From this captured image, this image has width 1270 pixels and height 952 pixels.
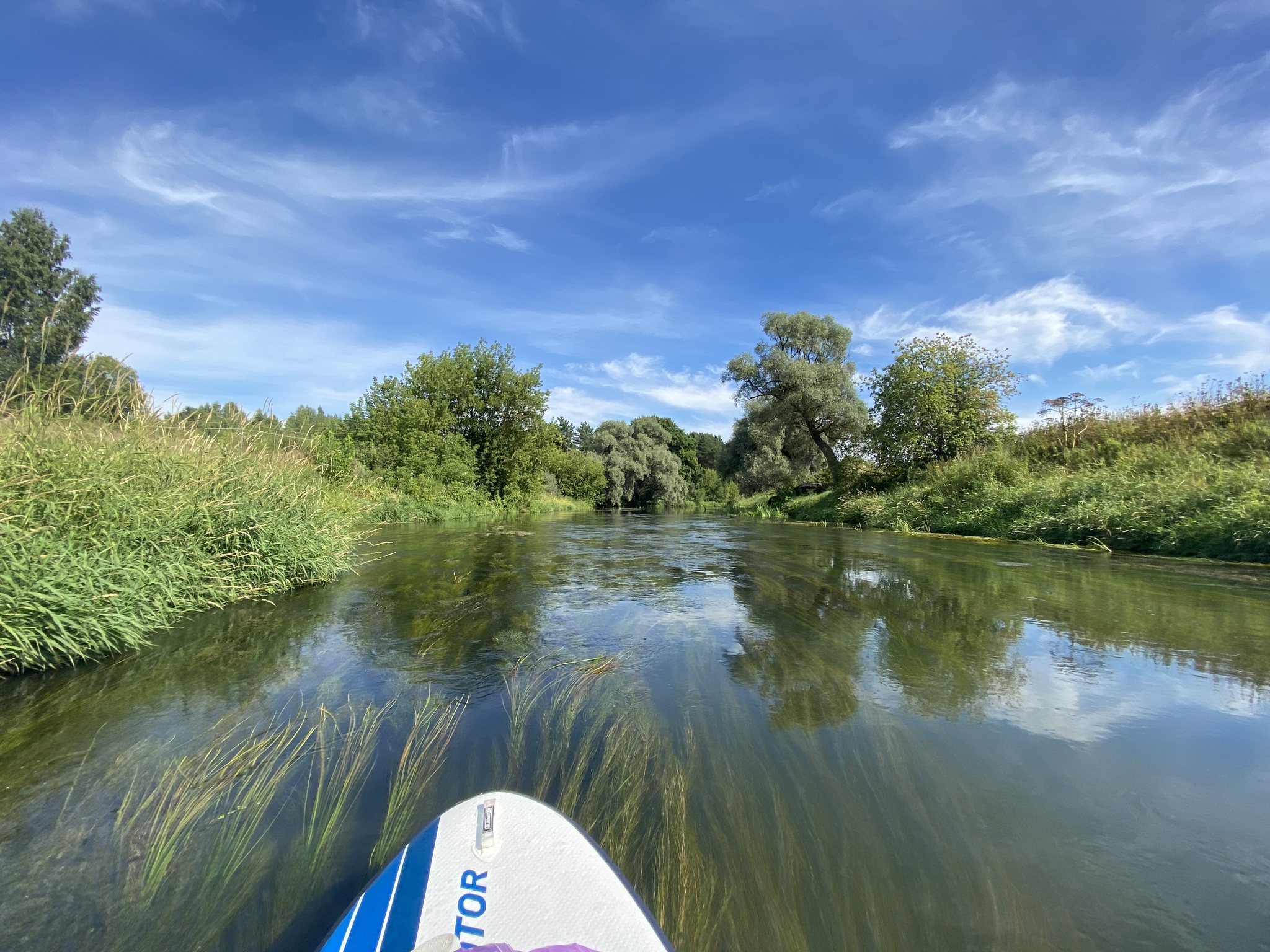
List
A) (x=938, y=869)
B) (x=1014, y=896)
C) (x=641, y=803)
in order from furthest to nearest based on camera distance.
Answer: (x=641, y=803)
(x=938, y=869)
(x=1014, y=896)

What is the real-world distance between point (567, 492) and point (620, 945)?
41180mm

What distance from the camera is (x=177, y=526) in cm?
496

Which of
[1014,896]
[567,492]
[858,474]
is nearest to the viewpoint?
[1014,896]

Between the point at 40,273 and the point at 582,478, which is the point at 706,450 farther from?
the point at 40,273

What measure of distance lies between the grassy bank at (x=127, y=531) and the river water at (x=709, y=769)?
34 centimetres

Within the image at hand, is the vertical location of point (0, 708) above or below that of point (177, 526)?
below

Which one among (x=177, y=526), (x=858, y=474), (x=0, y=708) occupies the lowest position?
(x=0, y=708)

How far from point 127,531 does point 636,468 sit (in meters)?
38.9

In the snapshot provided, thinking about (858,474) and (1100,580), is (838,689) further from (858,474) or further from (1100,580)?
(858,474)

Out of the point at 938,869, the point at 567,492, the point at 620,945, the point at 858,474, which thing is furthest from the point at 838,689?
the point at 567,492

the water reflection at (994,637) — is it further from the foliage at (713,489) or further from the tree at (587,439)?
the tree at (587,439)

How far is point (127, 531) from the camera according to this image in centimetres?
438

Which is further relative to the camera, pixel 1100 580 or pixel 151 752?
pixel 1100 580

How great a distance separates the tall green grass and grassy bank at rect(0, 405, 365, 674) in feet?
0.04
